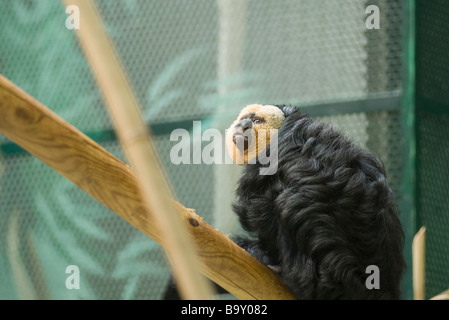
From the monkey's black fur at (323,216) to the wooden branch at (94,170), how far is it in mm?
185

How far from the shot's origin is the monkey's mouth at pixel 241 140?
6.31 feet

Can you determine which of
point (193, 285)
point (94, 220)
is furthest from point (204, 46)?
point (193, 285)

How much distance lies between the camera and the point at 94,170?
1.21 metres

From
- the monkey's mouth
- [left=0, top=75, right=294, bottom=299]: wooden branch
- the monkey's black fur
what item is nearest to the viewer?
[left=0, top=75, right=294, bottom=299]: wooden branch

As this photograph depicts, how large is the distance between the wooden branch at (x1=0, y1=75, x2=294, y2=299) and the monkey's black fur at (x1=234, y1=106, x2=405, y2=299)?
185 mm

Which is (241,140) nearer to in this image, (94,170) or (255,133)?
(255,133)

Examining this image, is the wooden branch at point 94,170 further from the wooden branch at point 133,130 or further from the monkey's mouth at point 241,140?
the monkey's mouth at point 241,140

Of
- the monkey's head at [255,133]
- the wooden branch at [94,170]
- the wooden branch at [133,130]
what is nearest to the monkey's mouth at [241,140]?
the monkey's head at [255,133]

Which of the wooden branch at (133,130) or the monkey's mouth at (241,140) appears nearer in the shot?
the wooden branch at (133,130)

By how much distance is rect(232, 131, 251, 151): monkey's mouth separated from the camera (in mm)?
1922

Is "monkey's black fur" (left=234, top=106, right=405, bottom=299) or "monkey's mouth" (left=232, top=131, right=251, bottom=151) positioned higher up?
"monkey's mouth" (left=232, top=131, right=251, bottom=151)

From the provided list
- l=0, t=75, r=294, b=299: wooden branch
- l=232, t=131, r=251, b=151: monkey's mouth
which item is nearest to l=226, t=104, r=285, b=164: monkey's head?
l=232, t=131, r=251, b=151: monkey's mouth

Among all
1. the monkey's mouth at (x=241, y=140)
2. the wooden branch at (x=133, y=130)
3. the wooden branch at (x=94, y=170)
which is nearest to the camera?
the wooden branch at (x=133, y=130)

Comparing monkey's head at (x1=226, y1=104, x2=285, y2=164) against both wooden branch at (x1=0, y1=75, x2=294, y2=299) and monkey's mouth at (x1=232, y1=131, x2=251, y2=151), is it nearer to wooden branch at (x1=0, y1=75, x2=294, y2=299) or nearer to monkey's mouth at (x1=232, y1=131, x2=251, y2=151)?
monkey's mouth at (x1=232, y1=131, x2=251, y2=151)
